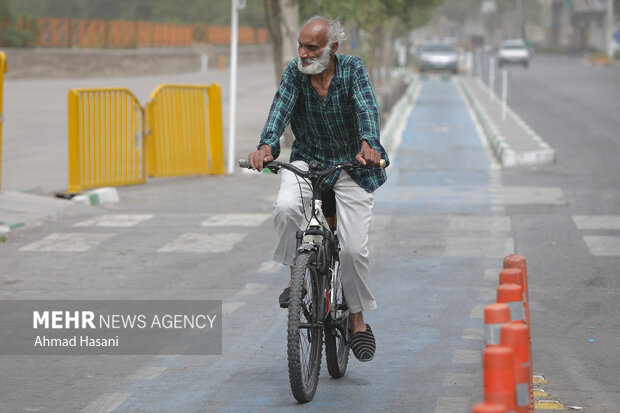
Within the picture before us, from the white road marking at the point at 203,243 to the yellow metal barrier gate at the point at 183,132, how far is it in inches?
170

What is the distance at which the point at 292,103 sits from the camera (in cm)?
564

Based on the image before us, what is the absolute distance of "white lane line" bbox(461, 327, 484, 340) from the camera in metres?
6.78

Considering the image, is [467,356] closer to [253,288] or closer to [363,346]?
[363,346]

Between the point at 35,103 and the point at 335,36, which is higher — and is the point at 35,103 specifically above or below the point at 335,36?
below

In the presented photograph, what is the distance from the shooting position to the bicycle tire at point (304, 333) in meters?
5.08

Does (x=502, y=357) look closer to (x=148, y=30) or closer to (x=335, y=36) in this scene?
(x=335, y=36)

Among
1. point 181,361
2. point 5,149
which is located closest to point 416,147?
point 5,149

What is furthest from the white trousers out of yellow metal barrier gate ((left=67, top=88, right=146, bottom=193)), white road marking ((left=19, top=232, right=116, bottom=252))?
yellow metal barrier gate ((left=67, top=88, right=146, bottom=193))

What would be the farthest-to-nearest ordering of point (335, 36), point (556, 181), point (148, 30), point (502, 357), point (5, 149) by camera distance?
1. point (148, 30)
2. point (5, 149)
3. point (556, 181)
4. point (335, 36)
5. point (502, 357)

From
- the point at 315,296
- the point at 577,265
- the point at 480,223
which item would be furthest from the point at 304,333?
the point at 480,223

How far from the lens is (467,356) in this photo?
6.33m

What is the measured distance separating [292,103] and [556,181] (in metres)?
9.88

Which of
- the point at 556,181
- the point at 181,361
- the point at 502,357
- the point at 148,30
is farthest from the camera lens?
the point at 148,30

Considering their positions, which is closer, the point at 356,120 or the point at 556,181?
the point at 356,120
